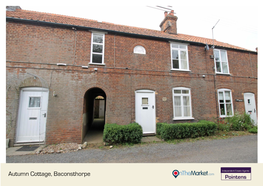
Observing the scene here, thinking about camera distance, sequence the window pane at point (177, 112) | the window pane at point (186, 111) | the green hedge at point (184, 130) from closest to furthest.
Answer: the green hedge at point (184, 130), the window pane at point (177, 112), the window pane at point (186, 111)

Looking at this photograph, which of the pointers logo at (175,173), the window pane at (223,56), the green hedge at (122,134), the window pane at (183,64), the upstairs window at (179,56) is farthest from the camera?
the window pane at (223,56)

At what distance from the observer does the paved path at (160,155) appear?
4.25m

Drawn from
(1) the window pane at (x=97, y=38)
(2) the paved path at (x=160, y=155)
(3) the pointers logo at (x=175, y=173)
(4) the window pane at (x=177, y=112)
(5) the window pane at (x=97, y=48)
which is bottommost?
(2) the paved path at (x=160, y=155)

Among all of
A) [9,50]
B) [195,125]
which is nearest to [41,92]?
[9,50]

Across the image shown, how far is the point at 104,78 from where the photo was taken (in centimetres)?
695

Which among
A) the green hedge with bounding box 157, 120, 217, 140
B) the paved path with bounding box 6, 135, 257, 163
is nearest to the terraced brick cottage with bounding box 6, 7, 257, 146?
the green hedge with bounding box 157, 120, 217, 140

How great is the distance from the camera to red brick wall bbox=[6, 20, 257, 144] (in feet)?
20.0

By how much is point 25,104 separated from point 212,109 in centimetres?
1177

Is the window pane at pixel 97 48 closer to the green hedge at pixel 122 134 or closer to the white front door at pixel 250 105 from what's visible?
the green hedge at pixel 122 134

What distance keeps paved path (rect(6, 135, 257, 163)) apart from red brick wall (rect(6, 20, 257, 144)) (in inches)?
60.7

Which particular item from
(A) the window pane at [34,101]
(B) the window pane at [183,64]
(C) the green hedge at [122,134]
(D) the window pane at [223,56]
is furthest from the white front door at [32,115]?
(D) the window pane at [223,56]

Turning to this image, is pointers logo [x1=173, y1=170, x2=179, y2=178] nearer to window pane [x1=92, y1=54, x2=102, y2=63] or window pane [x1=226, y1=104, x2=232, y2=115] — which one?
window pane [x1=92, y1=54, x2=102, y2=63]

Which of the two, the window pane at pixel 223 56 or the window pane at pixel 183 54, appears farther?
the window pane at pixel 223 56

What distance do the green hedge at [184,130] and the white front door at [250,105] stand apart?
5094 millimetres
